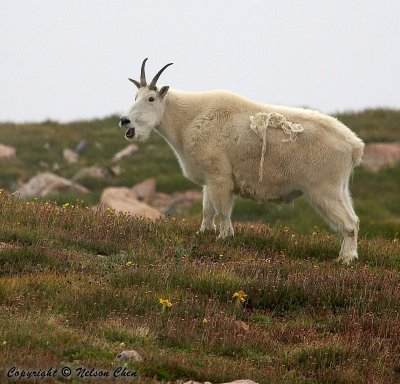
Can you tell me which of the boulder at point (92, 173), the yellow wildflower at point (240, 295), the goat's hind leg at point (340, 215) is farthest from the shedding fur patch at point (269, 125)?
the boulder at point (92, 173)

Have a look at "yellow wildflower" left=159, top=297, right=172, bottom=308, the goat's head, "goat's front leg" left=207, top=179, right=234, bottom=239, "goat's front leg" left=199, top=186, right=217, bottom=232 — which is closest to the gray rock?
the goat's head

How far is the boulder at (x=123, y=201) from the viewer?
72.7 ft

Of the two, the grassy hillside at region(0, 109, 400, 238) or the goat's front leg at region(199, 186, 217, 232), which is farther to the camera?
the grassy hillside at region(0, 109, 400, 238)

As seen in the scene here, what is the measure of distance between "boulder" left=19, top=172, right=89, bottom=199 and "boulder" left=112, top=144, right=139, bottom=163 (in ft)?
8.86

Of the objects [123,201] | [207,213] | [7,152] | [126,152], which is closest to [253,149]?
[207,213]

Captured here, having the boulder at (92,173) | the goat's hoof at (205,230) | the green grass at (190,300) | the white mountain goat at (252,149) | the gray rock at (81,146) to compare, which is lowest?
the boulder at (92,173)

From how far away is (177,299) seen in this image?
938 centimetres

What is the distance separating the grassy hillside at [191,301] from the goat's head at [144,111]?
4.32ft

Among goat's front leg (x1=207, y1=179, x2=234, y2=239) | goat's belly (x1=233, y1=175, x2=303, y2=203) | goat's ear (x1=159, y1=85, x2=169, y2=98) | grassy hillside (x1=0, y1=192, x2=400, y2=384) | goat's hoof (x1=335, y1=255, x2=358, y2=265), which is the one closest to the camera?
grassy hillside (x1=0, y1=192, x2=400, y2=384)

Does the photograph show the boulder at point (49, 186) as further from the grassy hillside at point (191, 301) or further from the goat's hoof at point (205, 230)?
the goat's hoof at point (205, 230)

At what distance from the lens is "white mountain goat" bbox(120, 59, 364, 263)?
38.9ft

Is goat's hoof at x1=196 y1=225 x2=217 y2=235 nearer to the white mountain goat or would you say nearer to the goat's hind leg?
the white mountain goat

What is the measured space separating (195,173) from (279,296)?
10.2 feet

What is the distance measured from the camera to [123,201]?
23625 mm
